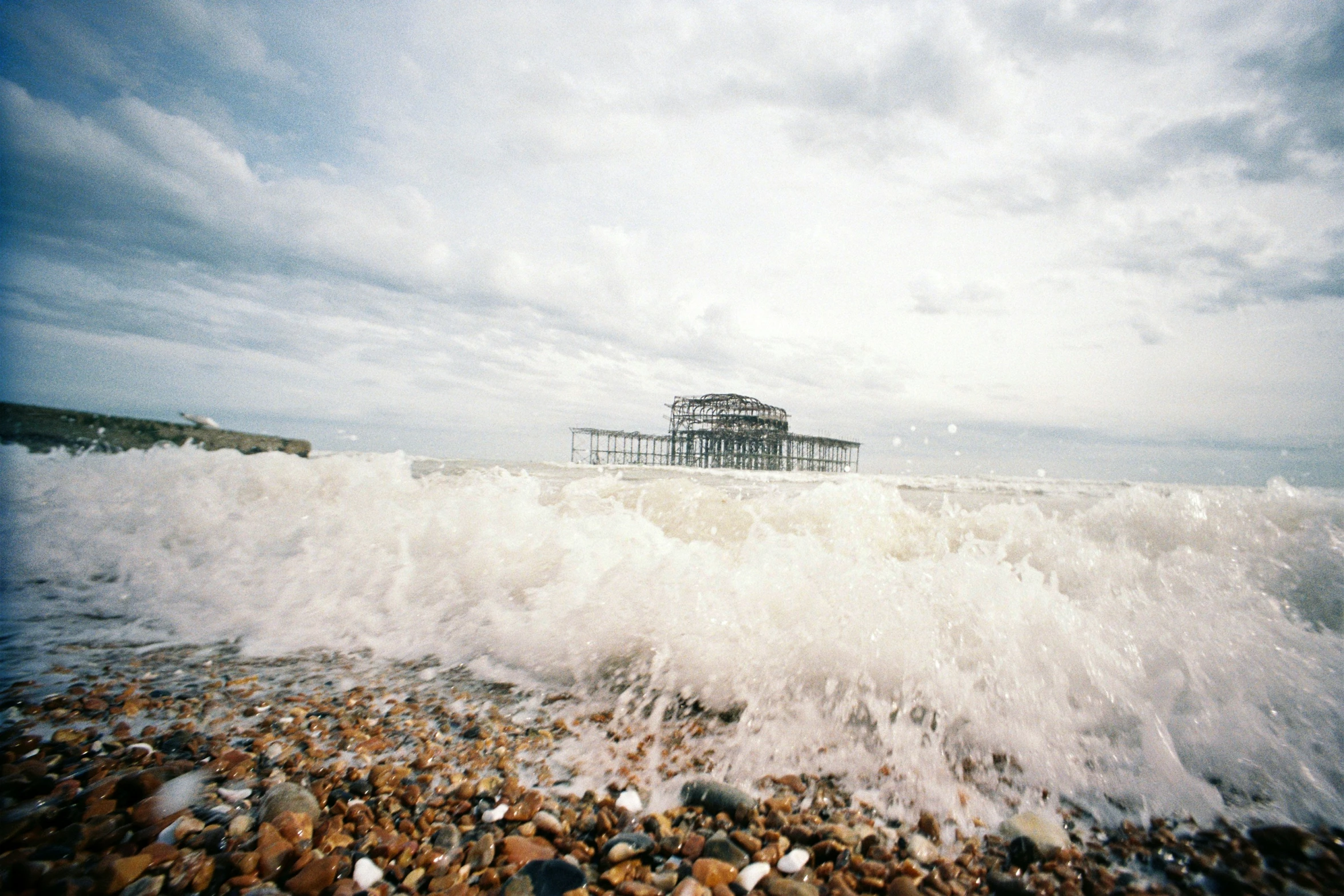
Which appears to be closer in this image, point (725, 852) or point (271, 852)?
point (271, 852)

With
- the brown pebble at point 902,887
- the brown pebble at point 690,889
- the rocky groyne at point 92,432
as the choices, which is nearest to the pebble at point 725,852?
the brown pebble at point 690,889

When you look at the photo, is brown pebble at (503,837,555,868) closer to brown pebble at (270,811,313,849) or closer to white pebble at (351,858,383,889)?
white pebble at (351,858,383,889)

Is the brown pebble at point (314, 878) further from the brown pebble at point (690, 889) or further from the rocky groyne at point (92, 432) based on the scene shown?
the rocky groyne at point (92, 432)

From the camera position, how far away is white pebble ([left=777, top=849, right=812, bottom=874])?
1.64m

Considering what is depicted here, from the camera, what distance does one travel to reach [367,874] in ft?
5.08

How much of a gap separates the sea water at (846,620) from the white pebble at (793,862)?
42cm

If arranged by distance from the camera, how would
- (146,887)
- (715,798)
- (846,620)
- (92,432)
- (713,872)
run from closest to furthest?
(146,887), (713,872), (715,798), (846,620), (92,432)

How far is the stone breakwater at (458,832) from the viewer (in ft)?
5.02

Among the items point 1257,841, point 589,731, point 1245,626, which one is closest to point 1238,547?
point 1245,626

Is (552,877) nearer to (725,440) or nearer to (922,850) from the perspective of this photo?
(922,850)

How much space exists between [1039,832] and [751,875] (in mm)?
996

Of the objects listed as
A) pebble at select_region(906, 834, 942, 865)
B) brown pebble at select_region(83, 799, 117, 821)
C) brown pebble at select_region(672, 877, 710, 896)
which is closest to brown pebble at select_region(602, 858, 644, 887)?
brown pebble at select_region(672, 877, 710, 896)

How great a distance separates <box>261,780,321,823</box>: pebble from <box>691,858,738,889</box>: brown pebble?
123cm

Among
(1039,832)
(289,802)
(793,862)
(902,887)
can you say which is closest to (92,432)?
(289,802)
